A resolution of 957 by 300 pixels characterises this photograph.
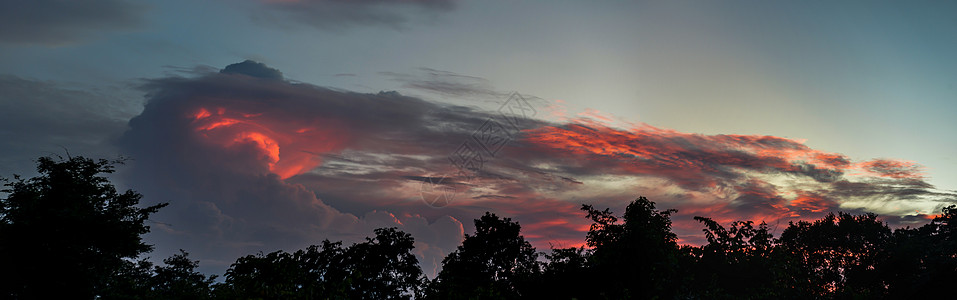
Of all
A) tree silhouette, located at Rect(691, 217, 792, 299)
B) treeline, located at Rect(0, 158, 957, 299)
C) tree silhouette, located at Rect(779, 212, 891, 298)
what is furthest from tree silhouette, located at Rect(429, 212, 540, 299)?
tree silhouette, located at Rect(779, 212, 891, 298)

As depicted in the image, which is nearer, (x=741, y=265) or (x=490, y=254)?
(x=741, y=265)

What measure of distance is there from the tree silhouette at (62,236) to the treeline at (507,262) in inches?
2.5

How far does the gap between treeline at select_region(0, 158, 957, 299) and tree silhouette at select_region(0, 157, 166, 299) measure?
6 cm

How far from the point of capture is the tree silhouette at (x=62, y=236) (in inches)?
1345

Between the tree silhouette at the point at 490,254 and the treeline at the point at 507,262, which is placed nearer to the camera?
the treeline at the point at 507,262

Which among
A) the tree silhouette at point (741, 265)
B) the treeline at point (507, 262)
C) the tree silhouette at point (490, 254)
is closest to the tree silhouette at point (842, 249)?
the treeline at point (507, 262)

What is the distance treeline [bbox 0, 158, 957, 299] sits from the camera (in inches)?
1201

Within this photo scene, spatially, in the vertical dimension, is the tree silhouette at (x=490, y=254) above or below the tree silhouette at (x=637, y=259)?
above

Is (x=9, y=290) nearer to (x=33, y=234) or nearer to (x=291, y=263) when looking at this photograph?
(x=33, y=234)

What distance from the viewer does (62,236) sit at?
3497 cm

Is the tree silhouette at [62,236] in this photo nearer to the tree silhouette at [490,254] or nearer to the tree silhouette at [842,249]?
the tree silhouette at [490,254]

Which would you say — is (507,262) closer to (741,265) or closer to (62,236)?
(741,265)

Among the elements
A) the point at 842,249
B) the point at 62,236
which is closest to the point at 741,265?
the point at 842,249

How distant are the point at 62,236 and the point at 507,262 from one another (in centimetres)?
3930
